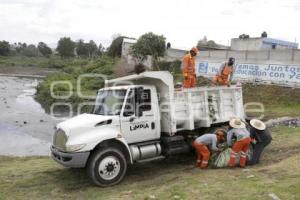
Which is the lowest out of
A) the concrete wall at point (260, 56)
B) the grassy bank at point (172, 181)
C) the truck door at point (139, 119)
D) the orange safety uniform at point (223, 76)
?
the grassy bank at point (172, 181)

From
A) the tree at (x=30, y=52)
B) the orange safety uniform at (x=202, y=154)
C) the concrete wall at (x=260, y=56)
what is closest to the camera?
the orange safety uniform at (x=202, y=154)

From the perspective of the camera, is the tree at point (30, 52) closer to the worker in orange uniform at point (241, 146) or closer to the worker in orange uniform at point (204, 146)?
the worker in orange uniform at point (204, 146)

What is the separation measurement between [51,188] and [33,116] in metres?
22.7

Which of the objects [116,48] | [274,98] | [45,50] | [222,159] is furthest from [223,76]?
[45,50]

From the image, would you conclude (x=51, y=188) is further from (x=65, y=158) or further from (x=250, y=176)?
(x=250, y=176)

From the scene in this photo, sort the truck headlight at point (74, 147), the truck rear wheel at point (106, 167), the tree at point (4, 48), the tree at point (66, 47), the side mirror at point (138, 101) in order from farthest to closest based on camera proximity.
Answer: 1. the tree at point (4, 48)
2. the tree at point (66, 47)
3. the side mirror at point (138, 101)
4. the truck rear wheel at point (106, 167)
5. the truck headlight at point (74, 147)

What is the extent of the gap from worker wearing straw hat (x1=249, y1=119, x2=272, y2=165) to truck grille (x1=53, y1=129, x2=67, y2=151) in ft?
16.2

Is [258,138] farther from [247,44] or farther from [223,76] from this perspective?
[247,44]

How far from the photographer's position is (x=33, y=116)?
3148 centimetres

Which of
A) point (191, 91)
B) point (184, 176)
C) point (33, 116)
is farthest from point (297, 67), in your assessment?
point (33, 116)

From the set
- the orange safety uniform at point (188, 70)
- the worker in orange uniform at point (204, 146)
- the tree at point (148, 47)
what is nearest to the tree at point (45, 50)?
the tree at point (148, 47)

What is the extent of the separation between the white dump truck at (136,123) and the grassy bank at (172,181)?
577 millimetres

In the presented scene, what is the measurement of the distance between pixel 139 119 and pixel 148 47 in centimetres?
3463

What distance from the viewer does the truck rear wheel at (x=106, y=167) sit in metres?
9.48
